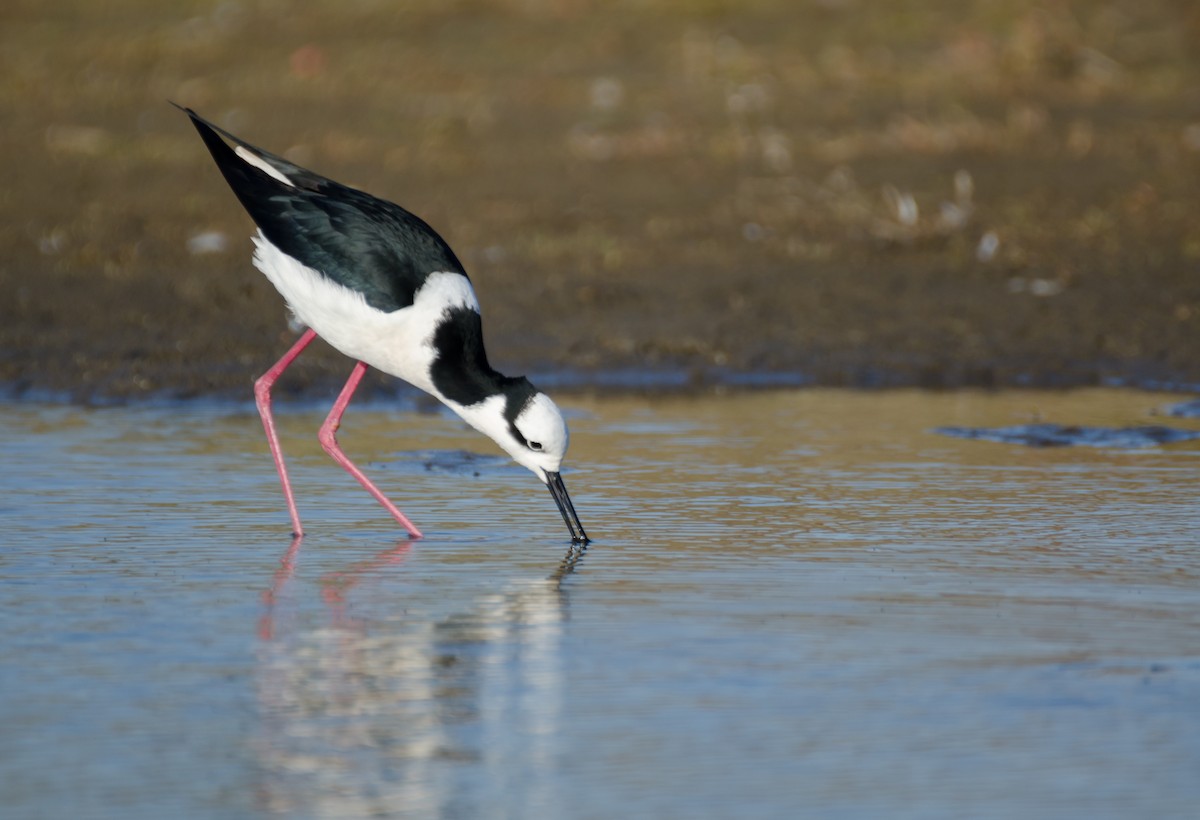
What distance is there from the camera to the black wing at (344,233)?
627 centimetres

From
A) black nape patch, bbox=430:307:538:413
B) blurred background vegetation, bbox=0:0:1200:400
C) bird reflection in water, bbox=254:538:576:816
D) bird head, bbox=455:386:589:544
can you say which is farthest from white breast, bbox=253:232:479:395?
blurred background vegetation, bbox=0:0:1200:400

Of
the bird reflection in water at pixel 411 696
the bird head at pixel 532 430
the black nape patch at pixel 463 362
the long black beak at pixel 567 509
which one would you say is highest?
the black nape patch at pixel 463 362

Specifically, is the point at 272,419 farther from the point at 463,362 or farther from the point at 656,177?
the point at 656,177

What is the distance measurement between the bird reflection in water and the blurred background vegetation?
390 centimetres

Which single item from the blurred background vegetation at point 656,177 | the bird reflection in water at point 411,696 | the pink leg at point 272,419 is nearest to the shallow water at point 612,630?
the bird reflection in water at point 411,696

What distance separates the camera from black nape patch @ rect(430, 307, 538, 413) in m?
6.23

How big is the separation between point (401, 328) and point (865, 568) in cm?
174

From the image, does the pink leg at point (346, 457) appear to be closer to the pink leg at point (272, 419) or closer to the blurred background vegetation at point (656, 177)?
the pink leg at point (272, 419)

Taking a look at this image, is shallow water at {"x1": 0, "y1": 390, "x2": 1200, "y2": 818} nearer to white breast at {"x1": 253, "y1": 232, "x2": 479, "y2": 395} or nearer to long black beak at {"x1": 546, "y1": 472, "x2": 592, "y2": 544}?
long black beak at {"x1": 546, "y1": 472, "x2": 592, "y2": 544}

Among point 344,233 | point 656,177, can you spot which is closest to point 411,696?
point 344,233

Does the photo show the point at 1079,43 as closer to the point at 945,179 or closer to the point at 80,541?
the point at 945,179

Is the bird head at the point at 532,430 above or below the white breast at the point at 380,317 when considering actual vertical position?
below

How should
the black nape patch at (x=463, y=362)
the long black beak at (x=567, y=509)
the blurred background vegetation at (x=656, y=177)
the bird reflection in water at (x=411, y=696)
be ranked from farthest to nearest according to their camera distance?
1. the blurred background vegetation at (x=656, y=177)
2. the black nape patch at (x=463, y=362)
3. the long black beak at (x=567, y=509)
4. the bird reflection in water at (x=411, y=696)

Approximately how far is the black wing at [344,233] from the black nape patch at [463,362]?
6.2 inches
